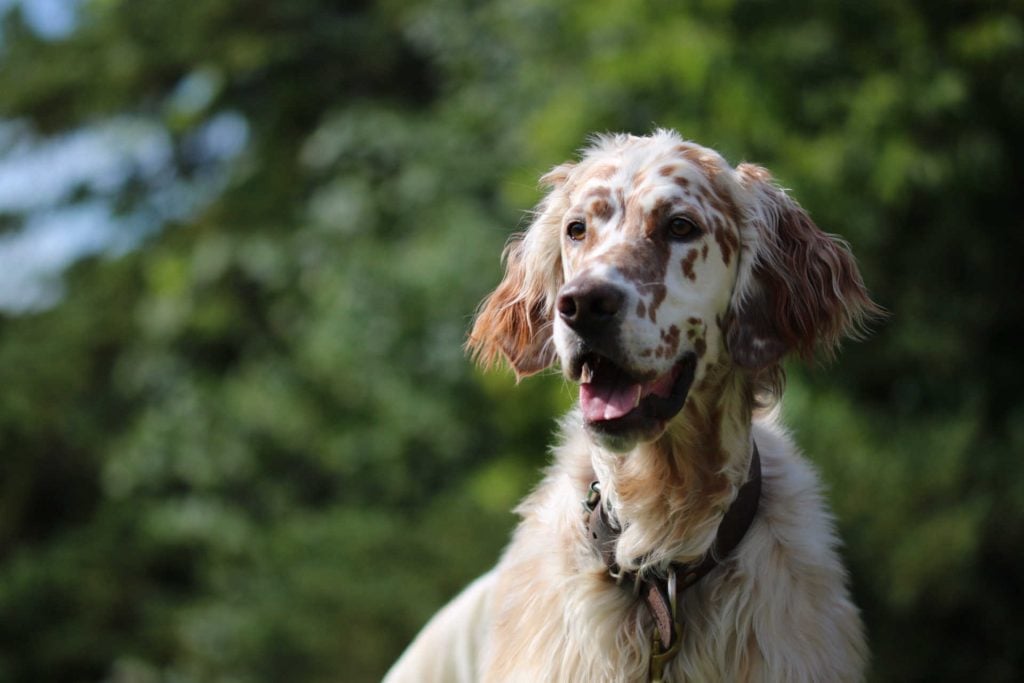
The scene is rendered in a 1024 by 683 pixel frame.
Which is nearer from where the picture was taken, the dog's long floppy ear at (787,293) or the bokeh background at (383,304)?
the dog's long floppy ear at (787,293)

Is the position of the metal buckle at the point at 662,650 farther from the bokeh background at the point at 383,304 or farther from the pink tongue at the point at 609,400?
the bokeh background at the point at 383,304

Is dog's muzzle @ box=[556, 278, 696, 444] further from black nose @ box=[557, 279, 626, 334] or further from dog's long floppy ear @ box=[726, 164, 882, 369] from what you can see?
dog's long floppy ear @ box=[726, 164, 882, 369]

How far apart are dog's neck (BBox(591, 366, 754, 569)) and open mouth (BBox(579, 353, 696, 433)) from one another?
157 millimetres

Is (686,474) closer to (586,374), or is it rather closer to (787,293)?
(586,374)

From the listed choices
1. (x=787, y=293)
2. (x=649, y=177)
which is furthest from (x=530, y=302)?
(x=787, y=293)

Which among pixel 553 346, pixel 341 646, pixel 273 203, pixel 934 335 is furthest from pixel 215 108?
pixel 553 346

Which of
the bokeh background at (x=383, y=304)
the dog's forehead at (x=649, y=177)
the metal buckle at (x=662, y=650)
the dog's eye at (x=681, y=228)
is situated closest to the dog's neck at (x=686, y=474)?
the metal buckle at (x=662, y=650)

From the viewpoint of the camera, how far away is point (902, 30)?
924cm

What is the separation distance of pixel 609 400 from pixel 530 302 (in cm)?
67

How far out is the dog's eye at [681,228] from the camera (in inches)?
136

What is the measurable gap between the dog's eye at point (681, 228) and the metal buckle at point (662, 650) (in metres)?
0.94

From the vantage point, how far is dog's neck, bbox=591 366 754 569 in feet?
11.3

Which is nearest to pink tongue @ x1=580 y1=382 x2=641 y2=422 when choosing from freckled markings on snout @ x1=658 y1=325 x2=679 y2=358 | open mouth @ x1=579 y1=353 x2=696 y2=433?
open mouth @ x1=579 y1=353 x2=696 y2=433

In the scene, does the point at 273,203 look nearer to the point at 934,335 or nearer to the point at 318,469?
the point at 318,469
